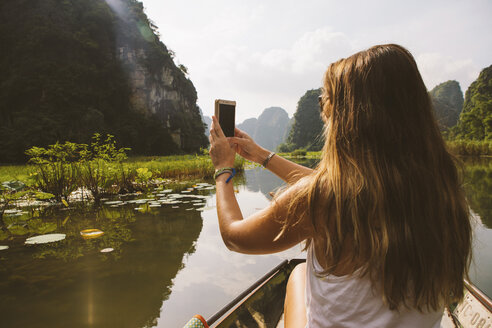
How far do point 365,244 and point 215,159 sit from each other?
55cm

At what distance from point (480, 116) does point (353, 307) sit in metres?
36.5

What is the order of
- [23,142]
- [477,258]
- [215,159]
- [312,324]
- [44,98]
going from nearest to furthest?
[312,324] → [215,159] → [477,258] → [23,142] → [44,98]


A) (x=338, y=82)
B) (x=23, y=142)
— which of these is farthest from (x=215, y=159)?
(x=23, y=142)

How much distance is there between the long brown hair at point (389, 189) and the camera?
62cm

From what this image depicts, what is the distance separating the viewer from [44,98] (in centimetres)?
2238

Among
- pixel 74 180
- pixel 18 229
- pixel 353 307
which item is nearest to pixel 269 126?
pixel 74 180

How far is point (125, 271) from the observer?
2.20 metres

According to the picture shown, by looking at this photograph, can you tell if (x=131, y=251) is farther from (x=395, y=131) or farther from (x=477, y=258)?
(x=477, y=258)

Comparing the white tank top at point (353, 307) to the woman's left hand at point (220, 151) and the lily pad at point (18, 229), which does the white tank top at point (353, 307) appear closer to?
the woman's left hand at point (220, 151)

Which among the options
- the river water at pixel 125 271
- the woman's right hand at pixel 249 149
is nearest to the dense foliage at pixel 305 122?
the river water at pixel 125 271

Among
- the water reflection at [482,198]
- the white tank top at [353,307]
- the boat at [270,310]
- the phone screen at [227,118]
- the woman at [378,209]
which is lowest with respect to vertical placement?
the boat at [270,310]

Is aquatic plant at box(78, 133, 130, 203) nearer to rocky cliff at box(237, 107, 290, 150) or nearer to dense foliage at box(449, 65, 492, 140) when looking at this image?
dense foliage at box(449, 65, 492, 140)

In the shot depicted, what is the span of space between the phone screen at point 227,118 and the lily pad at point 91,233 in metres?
2.65

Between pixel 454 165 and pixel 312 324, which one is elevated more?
pixel 454 165
